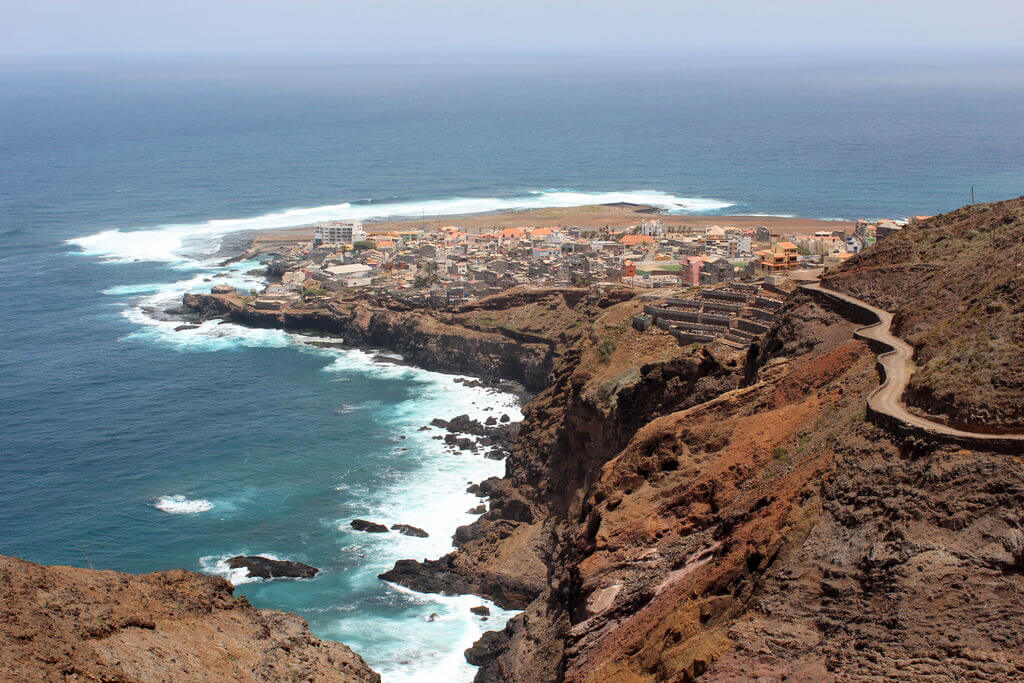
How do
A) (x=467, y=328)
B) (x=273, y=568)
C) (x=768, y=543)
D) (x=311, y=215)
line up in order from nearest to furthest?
(x=768, y=543)
(x=273, y=568)
(x=467, y=328)
(x=311, y=215)

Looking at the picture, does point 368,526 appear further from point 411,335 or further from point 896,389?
point 411,335

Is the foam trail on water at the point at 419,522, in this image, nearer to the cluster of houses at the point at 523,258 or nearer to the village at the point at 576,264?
the village at the point at 576,264

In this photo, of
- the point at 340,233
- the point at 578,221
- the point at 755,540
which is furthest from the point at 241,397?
the point at 578,221

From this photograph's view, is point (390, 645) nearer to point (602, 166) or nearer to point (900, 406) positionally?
point (900, 406)

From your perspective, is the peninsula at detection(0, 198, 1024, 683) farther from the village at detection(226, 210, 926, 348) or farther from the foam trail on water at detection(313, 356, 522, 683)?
the foam trail on water at detection(313, 356, 522, 683)

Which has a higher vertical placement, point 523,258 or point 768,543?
point 768,543

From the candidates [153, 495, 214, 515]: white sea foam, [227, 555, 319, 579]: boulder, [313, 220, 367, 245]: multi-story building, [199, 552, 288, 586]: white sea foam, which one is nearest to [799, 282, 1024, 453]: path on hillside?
[227, 555, 319, 579]: boulder

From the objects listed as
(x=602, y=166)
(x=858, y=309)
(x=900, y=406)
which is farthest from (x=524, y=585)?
(x=602, y=166)
